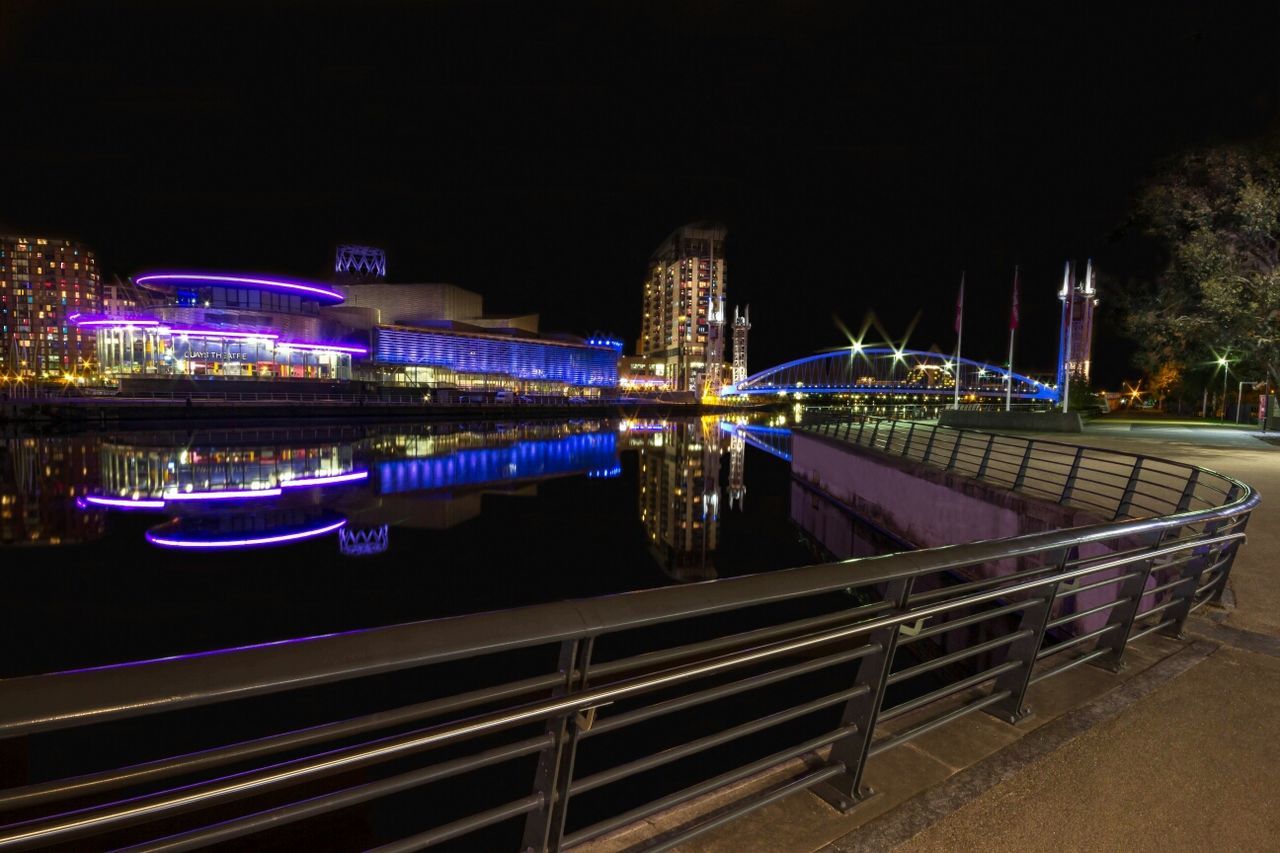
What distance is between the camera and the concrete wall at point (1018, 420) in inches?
1394

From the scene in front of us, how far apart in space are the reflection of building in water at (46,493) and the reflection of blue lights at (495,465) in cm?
941

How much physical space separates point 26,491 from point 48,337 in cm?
18753

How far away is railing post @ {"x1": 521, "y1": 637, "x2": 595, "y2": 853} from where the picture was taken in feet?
7.98

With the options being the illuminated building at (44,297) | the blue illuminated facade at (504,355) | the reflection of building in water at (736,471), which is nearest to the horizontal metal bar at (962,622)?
the reflection of building in water at (736,471)

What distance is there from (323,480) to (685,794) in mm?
27837

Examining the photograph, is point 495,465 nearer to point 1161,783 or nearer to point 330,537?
point 330,537

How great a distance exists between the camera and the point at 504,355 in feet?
432

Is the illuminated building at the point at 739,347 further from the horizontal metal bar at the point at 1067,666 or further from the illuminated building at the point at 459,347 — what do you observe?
the horizontal metal bar at the point at 1067,666

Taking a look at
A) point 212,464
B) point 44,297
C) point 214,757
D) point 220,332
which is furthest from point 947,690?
point 44,297

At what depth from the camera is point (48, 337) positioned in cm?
16400

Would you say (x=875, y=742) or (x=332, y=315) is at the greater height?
(x=332, y=315)

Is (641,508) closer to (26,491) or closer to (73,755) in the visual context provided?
(73,755)

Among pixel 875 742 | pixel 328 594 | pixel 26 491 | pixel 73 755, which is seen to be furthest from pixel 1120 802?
pixel 26 491

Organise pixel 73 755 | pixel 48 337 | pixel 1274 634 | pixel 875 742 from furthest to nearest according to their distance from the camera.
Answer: pixel 48 337, pixel 73 755, pixel 1274 634, pixel 875 742
